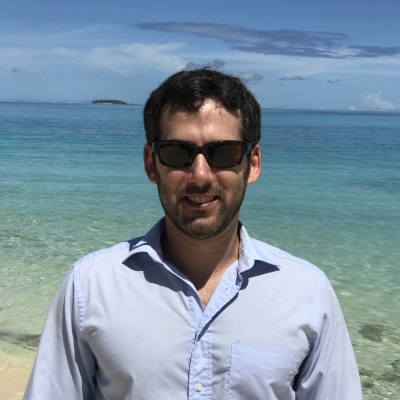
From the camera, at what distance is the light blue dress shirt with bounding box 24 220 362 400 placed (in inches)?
71.6

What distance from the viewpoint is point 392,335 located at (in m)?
6.23

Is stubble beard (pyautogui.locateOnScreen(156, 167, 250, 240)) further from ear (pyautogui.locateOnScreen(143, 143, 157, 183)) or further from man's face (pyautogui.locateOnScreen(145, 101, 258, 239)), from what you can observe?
ear (pyautogui.locateOnScreen(143, 143, 157, 183))

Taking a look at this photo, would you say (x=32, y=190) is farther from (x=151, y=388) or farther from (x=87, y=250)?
(x=151, y=388)

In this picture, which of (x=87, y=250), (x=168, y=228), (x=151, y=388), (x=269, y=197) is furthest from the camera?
(x=269, y=197)

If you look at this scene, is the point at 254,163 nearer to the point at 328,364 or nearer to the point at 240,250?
the point at 240,250

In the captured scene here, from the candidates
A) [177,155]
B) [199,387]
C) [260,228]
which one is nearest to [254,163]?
[177,155]

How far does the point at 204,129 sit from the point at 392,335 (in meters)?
4.95

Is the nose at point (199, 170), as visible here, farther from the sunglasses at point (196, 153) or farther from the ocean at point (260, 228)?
the ocean at point (260, 228)

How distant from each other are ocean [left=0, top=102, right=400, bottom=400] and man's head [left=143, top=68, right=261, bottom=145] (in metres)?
3.63

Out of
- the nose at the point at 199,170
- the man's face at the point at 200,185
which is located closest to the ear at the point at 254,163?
the man's face at the point at 200,185

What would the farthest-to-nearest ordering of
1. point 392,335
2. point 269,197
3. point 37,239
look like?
1. point 269,197
2. point 37,239
3. point 392,335

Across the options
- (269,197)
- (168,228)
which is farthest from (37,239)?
(168,228)

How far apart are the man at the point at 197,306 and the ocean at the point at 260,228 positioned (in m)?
3.48

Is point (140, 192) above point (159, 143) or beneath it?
beneath
